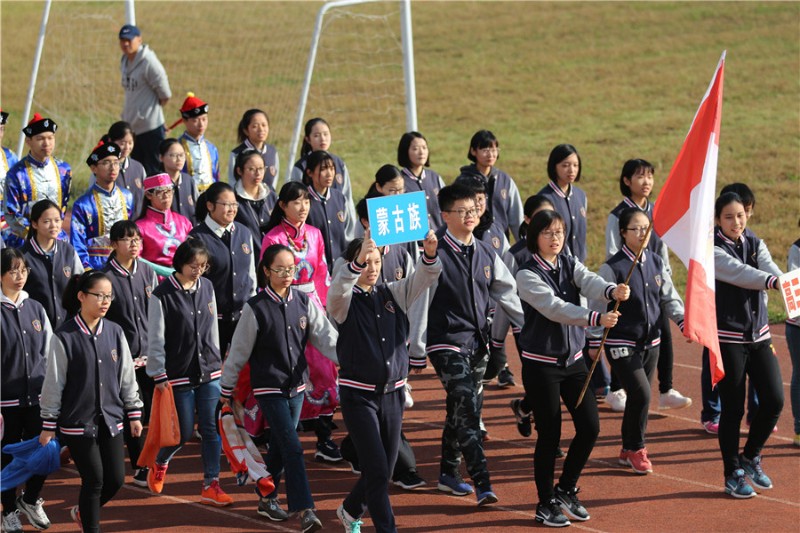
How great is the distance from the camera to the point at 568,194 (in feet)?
35.4

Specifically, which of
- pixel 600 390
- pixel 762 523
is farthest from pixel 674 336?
pixel 762 523

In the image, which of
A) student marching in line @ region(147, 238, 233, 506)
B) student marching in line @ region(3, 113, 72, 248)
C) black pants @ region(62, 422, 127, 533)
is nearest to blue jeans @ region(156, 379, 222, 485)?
student marching in line @ region(147, 238, 233, 506)

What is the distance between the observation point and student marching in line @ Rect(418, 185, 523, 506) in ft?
27.3

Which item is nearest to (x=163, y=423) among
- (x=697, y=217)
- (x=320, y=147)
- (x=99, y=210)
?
(x=99, y=210)

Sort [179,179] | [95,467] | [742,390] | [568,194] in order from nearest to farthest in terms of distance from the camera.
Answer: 1. [95,467]
2. [742,390]
3. [179,179]
4. [568,194]

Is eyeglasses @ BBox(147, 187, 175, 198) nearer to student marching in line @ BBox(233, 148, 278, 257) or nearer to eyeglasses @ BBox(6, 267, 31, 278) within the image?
student marching in line @ BBox(233, 148, 278, 257)

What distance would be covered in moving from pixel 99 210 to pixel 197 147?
1.84 meters

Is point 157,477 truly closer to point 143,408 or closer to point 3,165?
point 143,408

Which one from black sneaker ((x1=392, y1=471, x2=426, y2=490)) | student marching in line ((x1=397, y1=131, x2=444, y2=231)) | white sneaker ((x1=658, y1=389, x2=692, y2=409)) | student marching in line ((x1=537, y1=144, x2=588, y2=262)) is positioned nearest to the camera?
black sneaker ((x1=392, y1=471, x2=426, y2=490))

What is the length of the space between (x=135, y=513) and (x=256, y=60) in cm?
1702

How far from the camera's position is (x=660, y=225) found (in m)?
7.77

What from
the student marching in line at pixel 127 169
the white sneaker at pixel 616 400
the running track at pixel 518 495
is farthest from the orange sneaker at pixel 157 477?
the white sneaker at pixel 616 400

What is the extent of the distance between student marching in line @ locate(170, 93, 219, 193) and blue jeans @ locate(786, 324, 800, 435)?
503 cm

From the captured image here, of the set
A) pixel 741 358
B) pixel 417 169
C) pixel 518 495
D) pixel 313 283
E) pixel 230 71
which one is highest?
pixel 230 71
